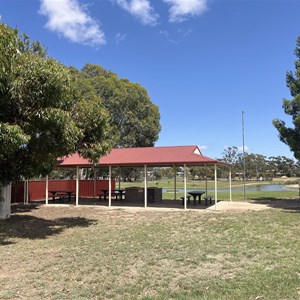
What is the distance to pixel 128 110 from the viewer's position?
38.2m

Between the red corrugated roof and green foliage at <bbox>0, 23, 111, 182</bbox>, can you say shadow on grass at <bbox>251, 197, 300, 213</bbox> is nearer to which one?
the red corrugated roof

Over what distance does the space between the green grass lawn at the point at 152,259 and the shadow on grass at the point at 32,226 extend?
0.11ft

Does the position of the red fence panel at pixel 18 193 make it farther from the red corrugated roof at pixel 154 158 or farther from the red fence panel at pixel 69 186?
the red corrugated roof at pixel 154 158

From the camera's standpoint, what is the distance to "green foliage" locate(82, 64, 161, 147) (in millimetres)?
37156

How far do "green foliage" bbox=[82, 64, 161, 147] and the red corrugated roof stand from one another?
1421 cm

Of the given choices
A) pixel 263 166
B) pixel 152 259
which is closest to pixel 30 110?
pixel 152 259

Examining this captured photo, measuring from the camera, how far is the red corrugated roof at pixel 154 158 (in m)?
18.3

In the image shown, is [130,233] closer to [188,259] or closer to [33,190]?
[188,259]

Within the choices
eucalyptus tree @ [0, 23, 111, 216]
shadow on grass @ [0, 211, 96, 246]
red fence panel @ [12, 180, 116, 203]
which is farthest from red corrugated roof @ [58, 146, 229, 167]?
eucalyptus tree @ [0, 23, 111, 216]

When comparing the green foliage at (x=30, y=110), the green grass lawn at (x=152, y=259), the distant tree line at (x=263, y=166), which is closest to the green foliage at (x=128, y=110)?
the green grass lawn at (x=152, y=259)

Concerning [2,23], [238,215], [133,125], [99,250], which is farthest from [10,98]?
[133,125]

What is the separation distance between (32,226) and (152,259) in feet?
22.9

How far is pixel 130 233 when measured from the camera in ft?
36.7

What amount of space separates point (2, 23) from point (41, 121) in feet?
8.84
